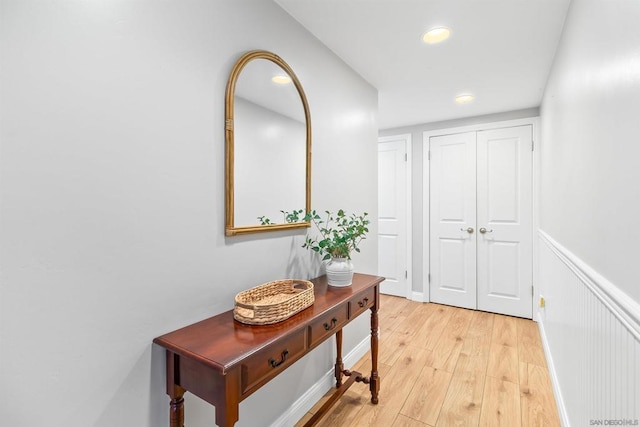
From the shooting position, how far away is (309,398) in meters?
1.87

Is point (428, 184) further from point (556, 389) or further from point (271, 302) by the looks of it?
point (271, 302)

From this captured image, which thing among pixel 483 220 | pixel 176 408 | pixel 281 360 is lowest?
pixel 176 408

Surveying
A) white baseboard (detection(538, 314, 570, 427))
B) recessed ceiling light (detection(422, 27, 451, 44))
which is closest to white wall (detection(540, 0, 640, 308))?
recessed ceiling light (detection(422, 27, 451, 44))

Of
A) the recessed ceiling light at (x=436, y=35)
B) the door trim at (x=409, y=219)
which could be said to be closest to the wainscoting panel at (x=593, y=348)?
the recessed ceiling light at (x=436, y=35)

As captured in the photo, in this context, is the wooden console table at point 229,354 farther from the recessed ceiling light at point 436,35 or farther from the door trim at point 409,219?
Result: the door trim at point 409,219

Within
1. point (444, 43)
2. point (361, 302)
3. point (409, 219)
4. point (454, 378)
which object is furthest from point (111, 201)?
point (409, 219)

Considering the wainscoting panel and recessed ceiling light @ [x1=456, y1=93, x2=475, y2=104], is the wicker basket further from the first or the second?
recessed ceiling light @ [x1=456, y1=93, x2=475, y2=104]

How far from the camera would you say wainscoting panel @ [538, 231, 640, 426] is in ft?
2.60

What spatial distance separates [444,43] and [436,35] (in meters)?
0.13

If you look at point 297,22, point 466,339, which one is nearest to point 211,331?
point 297,22

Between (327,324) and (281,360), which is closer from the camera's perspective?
(281,360)

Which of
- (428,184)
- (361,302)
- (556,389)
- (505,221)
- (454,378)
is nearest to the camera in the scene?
(361,302)

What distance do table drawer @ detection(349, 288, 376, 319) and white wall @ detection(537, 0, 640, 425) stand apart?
970 mm

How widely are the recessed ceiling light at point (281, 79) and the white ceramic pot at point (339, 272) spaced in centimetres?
100
